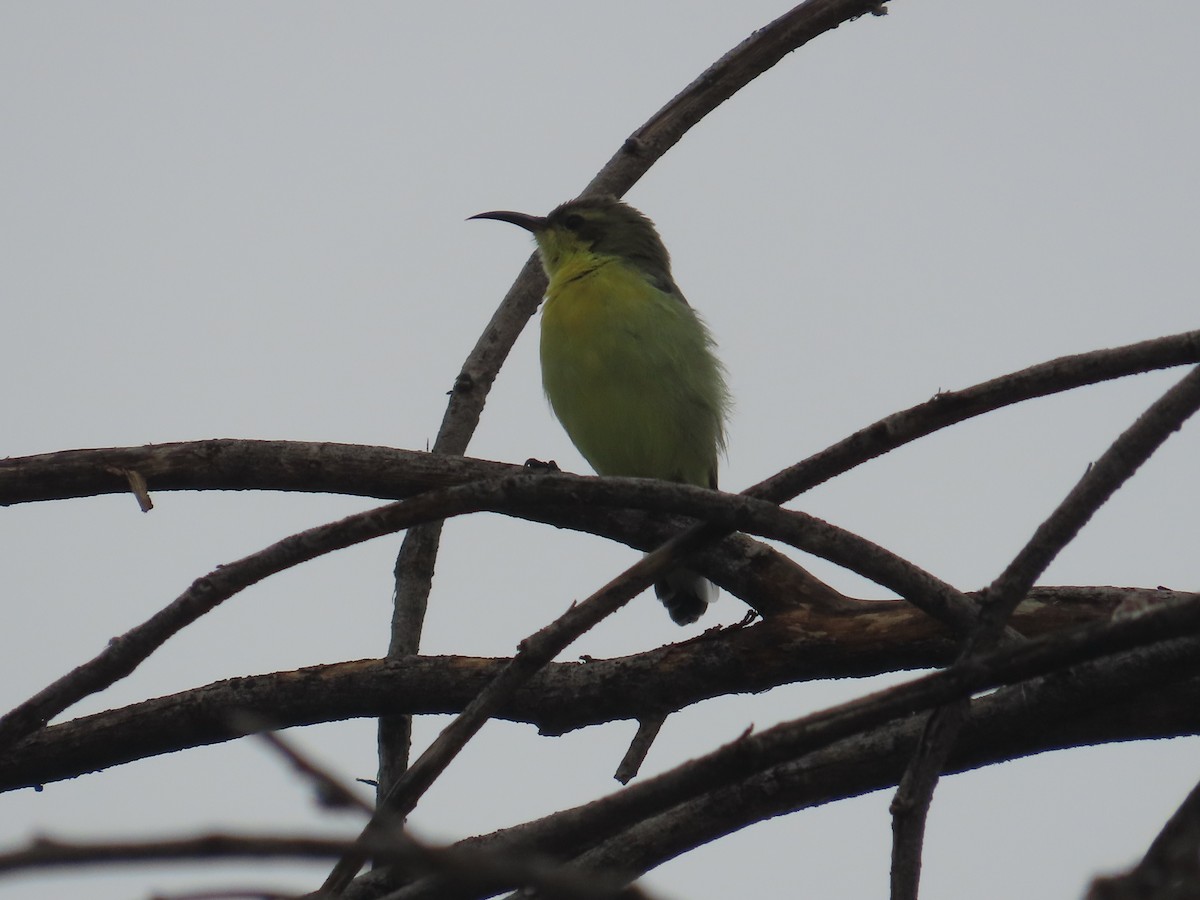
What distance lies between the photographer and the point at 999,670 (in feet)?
6.20

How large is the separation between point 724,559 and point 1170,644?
133cm

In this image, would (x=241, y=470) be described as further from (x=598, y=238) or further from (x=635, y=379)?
(x=598, y=238)

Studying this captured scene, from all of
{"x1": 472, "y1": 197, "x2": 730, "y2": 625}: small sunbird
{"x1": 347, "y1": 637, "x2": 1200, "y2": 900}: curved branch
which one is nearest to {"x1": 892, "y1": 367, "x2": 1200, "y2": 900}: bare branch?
{"x1": 347, "y1": 637, "x2": 1200, "y2": 900}: curved branch

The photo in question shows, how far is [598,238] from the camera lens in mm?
7090

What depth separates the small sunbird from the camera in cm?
614

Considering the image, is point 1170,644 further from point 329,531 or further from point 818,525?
point 329,531

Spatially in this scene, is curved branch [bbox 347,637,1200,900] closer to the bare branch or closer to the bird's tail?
the bare branch

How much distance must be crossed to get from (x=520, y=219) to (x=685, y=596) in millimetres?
2537

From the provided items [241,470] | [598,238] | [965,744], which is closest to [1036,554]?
[965,744]

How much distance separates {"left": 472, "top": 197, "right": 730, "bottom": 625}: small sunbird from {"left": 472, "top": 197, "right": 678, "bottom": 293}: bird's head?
0.38ft

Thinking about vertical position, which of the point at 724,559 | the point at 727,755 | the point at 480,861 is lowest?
the point at 480,861

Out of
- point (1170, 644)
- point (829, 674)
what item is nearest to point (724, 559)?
point (829, 674)

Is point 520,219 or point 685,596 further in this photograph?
point 520,219

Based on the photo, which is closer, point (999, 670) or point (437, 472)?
point (999, 670)
